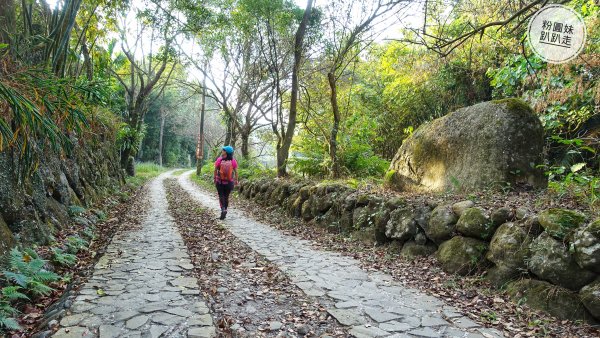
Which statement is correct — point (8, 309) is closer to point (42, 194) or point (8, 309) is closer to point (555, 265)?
point (42, 194)

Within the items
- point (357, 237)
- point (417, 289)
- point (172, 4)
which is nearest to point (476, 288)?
point (417, 289)

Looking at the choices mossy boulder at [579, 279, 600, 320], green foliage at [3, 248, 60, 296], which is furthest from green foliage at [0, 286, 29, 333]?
mossy boulder at [579, 279, 600, 320]

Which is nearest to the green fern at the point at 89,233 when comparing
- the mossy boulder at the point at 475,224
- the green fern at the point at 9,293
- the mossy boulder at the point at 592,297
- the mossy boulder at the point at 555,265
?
the green fern at the point at 9,293

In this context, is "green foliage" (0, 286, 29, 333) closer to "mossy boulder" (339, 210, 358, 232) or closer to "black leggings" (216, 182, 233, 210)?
"mossy boulder" (339, 210, 358, 232)

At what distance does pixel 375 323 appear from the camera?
10.8 ft

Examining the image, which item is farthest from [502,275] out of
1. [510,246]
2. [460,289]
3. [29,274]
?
[29,274]

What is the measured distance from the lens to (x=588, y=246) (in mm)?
3262

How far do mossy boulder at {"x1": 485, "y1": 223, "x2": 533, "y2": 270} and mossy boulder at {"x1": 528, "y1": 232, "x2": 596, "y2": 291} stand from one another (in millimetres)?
98

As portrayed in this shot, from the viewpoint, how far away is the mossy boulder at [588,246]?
3188mm

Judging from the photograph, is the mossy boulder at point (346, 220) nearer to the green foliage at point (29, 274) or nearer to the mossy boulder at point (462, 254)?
the mossy boulder at point (462, 254)

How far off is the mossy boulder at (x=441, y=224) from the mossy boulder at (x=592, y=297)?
5.54 feet

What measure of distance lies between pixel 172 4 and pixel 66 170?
23.3ft

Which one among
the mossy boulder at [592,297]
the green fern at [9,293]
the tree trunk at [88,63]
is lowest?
the green fern at [9,293]

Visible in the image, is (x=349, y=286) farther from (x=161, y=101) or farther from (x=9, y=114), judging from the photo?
(x=161, y=101)
